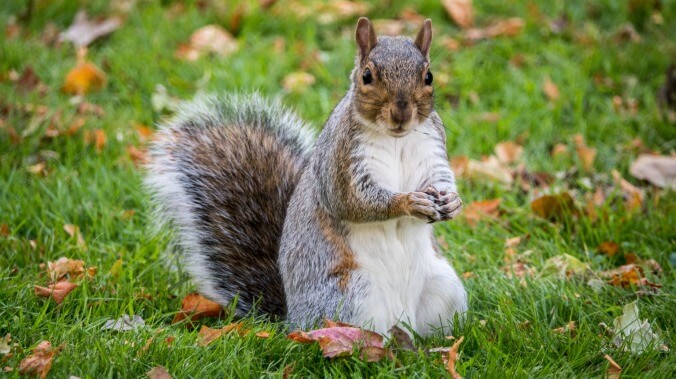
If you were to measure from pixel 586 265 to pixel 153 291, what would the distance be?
1.09m

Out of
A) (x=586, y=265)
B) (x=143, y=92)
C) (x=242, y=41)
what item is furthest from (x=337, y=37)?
(x=586, y=265)

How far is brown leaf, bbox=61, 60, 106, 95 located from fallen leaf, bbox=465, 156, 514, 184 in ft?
4.76

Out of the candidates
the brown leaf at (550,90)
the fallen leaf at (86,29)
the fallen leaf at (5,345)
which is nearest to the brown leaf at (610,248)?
the brown leaf at (550,90)

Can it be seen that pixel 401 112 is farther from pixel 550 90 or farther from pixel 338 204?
pixel 550 90

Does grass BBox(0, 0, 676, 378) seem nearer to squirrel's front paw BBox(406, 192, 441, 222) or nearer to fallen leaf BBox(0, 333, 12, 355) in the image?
fallen leaf BBox(0, 333, 12, 355)

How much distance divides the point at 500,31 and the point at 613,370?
2.24 metres

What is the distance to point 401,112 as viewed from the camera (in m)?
1.75

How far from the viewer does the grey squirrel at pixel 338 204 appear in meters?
1.82

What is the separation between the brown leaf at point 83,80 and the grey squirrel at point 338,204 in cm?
117

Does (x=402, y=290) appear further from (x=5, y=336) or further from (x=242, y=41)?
(x=242, y=41)

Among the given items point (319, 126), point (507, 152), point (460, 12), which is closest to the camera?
point (507, 152)

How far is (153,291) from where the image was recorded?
2.16m

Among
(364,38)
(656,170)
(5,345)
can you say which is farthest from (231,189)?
(656,170)

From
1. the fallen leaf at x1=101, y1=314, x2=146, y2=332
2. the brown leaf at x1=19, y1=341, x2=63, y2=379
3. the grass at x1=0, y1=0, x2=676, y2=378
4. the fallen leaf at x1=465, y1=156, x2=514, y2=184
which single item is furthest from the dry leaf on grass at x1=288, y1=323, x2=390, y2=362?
the fallen leaf at x1=465, y1=156, x2=514, y2=184
